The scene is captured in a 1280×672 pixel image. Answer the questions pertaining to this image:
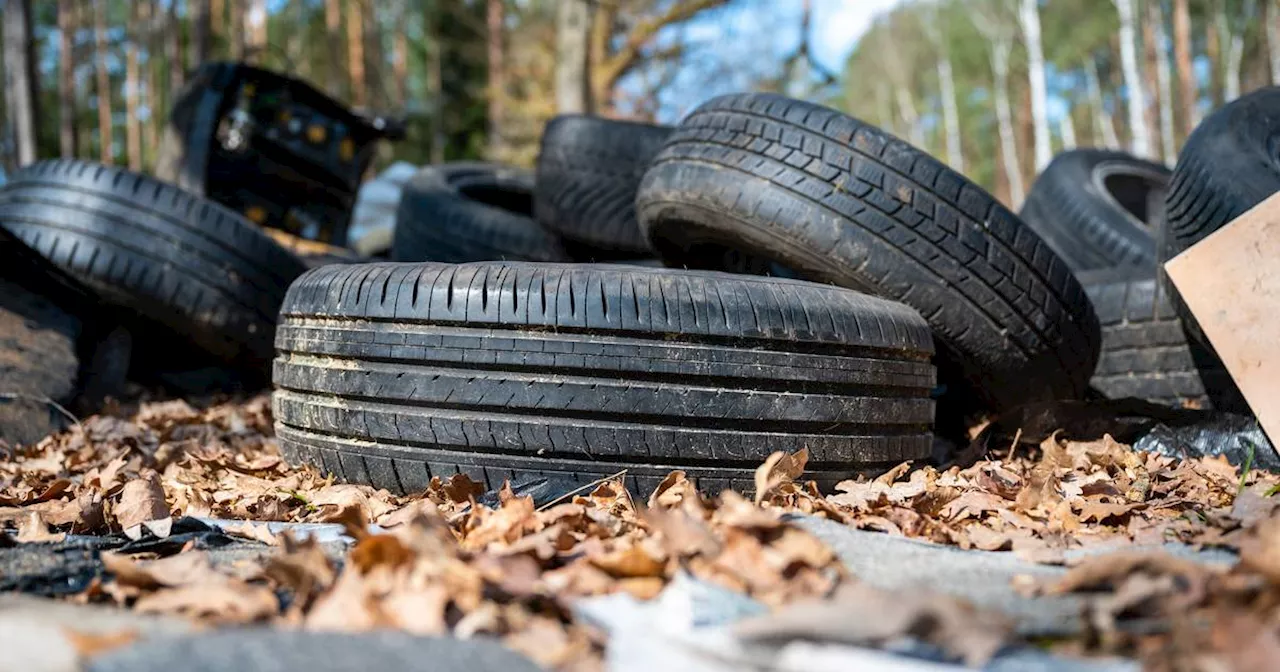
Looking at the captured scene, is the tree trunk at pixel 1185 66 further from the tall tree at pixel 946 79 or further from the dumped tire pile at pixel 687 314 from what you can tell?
the dumped tire pile at pixel 687 314

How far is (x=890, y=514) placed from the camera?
2523 mm

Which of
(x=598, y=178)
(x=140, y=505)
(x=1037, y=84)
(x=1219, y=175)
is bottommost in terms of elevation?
(x=140, y=505)

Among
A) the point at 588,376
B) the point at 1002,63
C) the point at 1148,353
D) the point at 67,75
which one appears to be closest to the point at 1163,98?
the point at 1002,63

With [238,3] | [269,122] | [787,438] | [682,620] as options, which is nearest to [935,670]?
[682,620]

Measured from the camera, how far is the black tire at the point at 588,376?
9.10 feet

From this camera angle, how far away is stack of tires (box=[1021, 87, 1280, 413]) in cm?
376

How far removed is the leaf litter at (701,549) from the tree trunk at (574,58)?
961 cm

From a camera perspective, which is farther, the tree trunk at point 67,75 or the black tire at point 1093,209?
the tree trunk at point 67,75

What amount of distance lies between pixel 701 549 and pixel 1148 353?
11.2ft

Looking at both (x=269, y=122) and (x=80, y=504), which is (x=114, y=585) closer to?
(x=80, y=504)

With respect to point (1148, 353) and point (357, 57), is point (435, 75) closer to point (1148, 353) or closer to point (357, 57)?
point (357, 57)

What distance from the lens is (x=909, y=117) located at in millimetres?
41094

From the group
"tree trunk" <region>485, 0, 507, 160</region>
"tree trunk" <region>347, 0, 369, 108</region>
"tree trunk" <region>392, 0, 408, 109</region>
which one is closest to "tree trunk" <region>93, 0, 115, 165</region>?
"tree trunk" <region>347, 0, 369, 108</region>

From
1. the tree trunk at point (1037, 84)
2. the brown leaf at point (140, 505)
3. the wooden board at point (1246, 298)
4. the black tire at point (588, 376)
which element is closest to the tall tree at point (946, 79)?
the tree trunk at point (1037, 84)
